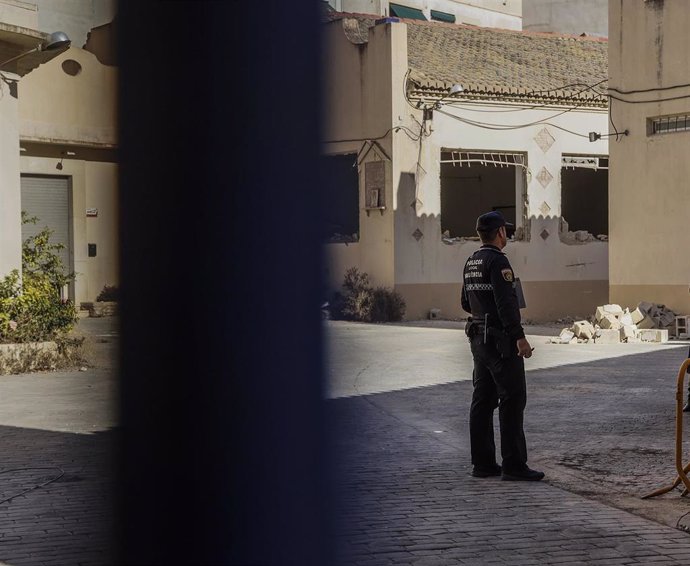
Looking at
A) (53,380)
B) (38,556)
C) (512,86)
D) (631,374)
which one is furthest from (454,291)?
(38,556)

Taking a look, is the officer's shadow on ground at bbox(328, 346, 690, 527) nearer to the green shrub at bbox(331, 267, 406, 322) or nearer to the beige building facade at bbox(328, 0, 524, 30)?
the green shrub at bbox(331, 267, 406, 322)

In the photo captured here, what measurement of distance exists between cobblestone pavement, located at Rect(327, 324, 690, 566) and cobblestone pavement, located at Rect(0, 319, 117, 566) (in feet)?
1.73

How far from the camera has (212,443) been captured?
1.54 m

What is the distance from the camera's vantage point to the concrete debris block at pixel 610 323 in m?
18.8

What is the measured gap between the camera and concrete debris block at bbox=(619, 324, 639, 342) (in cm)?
1848

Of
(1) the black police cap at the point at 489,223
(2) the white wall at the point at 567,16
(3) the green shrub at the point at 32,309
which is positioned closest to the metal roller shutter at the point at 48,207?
(3) the green shrub at the point at 32,309

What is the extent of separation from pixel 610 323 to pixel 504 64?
1019 cm

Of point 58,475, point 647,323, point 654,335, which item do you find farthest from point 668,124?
point 58,475

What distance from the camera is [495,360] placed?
6957 mm

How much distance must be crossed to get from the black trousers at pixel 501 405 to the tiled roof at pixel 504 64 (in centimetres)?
1759

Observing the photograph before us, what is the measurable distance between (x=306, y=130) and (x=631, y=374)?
12447 mm

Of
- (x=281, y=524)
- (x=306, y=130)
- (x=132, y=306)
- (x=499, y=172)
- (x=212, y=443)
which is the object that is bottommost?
(x=281, y=524)

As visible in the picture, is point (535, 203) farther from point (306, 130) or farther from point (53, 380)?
point (306, 130)

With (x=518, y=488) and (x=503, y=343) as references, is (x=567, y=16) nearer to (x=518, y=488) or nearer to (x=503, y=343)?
(x=503, y=343)
